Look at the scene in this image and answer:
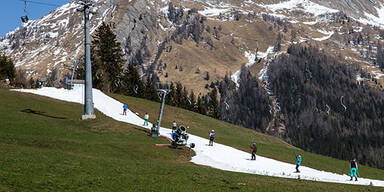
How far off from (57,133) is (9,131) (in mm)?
4732

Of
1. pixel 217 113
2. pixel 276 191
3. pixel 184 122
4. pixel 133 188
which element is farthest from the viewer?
pixel 217 113

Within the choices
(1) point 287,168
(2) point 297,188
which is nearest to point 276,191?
(2) point 297,188

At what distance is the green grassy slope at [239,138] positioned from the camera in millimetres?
55066

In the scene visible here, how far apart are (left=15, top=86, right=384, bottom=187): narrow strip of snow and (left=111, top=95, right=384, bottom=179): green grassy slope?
4.18 meters

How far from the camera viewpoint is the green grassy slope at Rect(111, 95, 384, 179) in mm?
55066

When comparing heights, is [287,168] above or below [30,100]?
below

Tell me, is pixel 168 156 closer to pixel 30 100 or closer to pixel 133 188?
pixel 133 188

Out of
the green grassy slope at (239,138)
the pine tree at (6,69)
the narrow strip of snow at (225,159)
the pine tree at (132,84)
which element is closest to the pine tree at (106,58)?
the green grassy slope at (239,138)

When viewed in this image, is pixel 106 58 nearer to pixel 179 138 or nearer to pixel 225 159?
pixel 179 138

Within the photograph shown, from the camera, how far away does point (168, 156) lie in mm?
37750

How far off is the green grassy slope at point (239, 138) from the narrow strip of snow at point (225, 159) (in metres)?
4.18

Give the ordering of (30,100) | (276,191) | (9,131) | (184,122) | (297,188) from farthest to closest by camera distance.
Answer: (184,122)
(30,100)
(9,131)
(297,188)
(276,191)

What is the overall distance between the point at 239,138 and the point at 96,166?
55.3 metres

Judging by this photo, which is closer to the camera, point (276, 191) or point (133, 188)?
point (133, 188)
